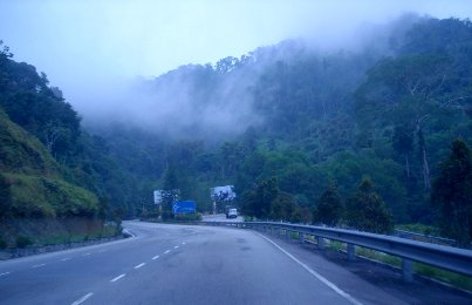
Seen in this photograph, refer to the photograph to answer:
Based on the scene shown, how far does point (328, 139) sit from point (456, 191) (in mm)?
75778

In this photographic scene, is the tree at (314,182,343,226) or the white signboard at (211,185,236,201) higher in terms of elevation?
the white signboard at (211,185,236,201)

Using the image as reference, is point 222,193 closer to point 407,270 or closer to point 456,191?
point 456,191

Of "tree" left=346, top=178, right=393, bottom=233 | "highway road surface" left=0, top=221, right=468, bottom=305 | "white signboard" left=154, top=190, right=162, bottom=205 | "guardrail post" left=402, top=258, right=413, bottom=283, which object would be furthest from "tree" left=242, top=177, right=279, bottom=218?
"white signboard" left=154, top=190, right=162, bottom=205

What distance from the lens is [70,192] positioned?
5672 cm

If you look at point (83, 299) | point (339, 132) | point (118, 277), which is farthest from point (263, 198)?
point (83, 299)

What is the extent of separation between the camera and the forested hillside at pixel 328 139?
57500 millimetres

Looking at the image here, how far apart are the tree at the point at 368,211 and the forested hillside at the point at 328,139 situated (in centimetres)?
8

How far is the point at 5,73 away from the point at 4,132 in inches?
1147

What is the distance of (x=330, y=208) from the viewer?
41.6 m

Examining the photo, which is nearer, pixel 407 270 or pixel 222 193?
pixel 407 270

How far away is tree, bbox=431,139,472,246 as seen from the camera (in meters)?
24.6

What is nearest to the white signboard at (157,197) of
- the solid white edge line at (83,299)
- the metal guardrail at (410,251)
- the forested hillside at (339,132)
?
the forested hillside at (339,132)

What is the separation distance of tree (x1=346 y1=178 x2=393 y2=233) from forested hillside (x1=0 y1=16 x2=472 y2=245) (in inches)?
3.3

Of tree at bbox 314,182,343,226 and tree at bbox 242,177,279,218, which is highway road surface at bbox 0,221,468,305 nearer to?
tree at bbox 314,182,343,226
